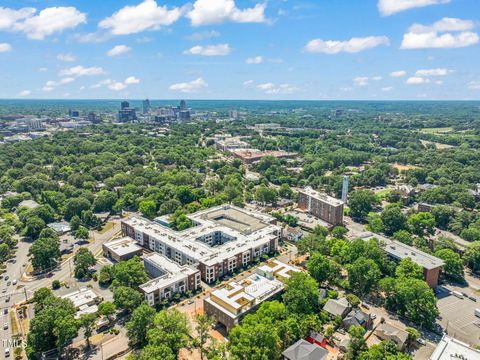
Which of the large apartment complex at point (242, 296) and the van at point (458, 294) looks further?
the van at point (458, 294)

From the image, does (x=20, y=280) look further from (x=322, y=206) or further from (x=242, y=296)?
(x=322, y=206)

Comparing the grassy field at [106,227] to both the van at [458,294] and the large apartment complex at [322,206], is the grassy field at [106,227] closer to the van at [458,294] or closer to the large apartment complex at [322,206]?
the large apartment complex at [322,206]

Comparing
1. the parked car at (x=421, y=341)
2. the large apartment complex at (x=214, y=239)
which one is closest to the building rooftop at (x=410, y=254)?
the parked car at (x=421, y=341)

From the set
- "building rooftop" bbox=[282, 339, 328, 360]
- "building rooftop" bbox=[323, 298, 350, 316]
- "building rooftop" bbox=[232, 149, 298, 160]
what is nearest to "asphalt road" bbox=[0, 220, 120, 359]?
"building rooftop" bbox=[282, 339, 328, 360]

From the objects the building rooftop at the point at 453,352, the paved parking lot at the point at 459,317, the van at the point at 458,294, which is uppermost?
the building rooftop at the point at 453,352

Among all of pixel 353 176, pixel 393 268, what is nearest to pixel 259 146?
pixel 353 176

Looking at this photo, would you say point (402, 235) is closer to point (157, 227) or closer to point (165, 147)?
point (157, 227)

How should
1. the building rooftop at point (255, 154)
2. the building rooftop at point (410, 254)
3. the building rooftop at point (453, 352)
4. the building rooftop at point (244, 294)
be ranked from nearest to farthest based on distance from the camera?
1. the building rooftop at point (453, 352)
2. the building rooftop at point (244, 294)
3. the building rooftop at point (410, 254)
4. the building rooftop at point (255, 154)
